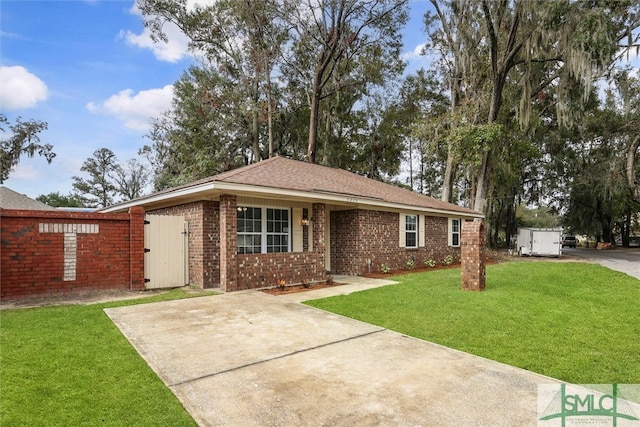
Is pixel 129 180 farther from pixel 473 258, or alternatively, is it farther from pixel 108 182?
pixel 473 258

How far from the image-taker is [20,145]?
21438mm

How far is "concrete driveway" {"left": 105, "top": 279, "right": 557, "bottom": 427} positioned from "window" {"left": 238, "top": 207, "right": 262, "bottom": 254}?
3.38 meters

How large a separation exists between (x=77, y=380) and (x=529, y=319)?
6133mm

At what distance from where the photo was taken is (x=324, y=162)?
25.1 metres

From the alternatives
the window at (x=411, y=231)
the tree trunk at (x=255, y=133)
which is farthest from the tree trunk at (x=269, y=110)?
the window at (x=411, y=231)

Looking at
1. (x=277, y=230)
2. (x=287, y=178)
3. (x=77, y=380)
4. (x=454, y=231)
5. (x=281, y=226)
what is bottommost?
(x=77, y=380)

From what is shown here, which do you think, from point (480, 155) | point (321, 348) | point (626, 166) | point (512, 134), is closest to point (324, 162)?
point (480, 155)

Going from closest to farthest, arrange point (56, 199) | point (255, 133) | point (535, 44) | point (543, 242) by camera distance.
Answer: point (535, 44)
point (543, 242)
point (255, 133)
point (56, 199)

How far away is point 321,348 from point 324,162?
70.7ft

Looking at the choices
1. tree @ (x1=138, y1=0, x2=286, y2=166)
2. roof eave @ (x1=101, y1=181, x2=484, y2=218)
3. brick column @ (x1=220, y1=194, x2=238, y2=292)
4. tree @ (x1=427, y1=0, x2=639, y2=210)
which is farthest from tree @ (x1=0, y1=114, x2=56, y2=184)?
tree @ (x1=427, y1=0, x2=639, y2=210)

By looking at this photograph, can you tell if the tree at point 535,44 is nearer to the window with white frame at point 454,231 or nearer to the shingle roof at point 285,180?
the window with white frame at point 454,231

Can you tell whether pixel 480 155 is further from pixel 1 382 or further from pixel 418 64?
pixel 1 382

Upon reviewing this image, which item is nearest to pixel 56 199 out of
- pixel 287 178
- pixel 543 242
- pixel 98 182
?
pixel 98 182

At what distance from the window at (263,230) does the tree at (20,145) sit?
67.7 ft
